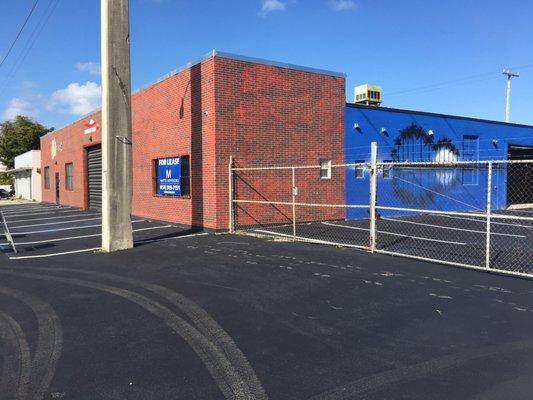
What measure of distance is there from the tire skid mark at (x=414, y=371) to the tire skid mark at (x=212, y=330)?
24.4 inches

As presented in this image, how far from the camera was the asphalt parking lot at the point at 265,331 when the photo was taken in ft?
13.9

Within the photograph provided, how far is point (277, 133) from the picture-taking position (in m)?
16.0

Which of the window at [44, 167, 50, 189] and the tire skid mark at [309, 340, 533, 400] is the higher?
the window at [44, 167, 50, 189]

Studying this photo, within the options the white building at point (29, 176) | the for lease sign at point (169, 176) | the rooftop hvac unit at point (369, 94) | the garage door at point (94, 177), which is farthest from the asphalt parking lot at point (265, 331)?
the white building at point (29, 176)

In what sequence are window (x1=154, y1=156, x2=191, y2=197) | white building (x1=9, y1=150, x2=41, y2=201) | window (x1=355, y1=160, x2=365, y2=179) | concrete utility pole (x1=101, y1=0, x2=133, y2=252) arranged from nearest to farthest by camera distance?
concrete utility pole (x1=101, y1=0, x2=133, y2=252) → window (x1=154, y1=156, x2=191, y2=197) → window (x1=355, y1=160, x2=365, y2=179) → white building (x1=9, y1=150, x2=41, y2=201)

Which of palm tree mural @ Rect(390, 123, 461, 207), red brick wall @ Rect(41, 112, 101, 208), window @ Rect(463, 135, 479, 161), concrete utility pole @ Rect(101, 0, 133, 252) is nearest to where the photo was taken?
concrete utility pole @ Rect(101, 0, 133, 252)

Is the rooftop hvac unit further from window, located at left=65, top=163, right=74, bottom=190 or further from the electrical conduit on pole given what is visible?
window, located at left=65, top=163, right=74, bottom=190

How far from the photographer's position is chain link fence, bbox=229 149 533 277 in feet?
33.9

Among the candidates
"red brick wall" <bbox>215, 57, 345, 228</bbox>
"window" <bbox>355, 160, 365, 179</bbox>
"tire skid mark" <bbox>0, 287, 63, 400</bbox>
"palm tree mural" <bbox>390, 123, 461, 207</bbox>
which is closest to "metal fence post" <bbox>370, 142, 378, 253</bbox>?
"red brick wall" <bbox>215, 57, 345, 228</bbox>

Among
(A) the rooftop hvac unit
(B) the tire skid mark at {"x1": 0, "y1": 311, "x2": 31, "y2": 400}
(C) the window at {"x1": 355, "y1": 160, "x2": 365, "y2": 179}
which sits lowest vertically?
(B) the tire skid mark at {"x1": 0, "y1": 311, "x2": 31, "y2": 400}

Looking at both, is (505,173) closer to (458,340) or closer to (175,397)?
(458,340)

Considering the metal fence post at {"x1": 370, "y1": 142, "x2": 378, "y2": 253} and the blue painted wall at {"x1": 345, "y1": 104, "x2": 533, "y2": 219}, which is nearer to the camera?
the metal fence post at {"x1": 370, "y1": 142, "x2": 378, "y2": 253}

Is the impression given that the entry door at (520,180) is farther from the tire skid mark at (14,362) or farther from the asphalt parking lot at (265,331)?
the tire skid mark at (14,362)

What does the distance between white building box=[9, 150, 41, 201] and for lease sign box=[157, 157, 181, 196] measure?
1199 inches
